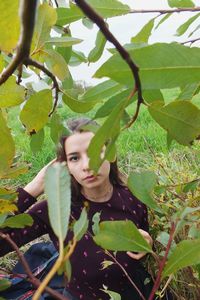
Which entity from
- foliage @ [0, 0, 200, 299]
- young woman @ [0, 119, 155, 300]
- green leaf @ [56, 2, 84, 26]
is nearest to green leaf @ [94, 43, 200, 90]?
foliage @ [0, 0, 200, 299]

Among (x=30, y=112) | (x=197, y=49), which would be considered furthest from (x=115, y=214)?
(x=197, y=49)

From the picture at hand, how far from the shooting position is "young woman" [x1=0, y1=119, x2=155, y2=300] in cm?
148

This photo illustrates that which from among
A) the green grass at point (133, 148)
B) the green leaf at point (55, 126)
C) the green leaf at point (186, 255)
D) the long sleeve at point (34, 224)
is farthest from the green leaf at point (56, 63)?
the green grass at point (133, 148)

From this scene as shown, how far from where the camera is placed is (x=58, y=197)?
10.8 inches

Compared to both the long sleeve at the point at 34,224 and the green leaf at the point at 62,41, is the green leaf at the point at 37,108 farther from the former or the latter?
the long sleeve at the point at 34,224

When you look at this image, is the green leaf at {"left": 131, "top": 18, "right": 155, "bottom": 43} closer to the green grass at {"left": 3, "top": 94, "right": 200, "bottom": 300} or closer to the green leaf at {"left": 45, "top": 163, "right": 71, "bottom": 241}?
A: the green leaf at {"left": 45, "top": 163, "right": 71, "bottom": 241}

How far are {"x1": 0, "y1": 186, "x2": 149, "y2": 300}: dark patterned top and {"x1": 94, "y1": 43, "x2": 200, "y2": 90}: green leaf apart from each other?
3.88ft

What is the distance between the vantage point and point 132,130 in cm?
369

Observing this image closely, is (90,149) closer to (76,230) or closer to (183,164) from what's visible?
(76,230)

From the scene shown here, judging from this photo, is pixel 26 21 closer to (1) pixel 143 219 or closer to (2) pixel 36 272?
(1) pixel 143 219

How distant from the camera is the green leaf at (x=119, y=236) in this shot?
1.14 ft

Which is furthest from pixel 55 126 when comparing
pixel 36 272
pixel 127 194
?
pixel 36 272

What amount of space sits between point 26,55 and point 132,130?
3.48 meters

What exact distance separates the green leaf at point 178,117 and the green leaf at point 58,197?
0.36 ft
